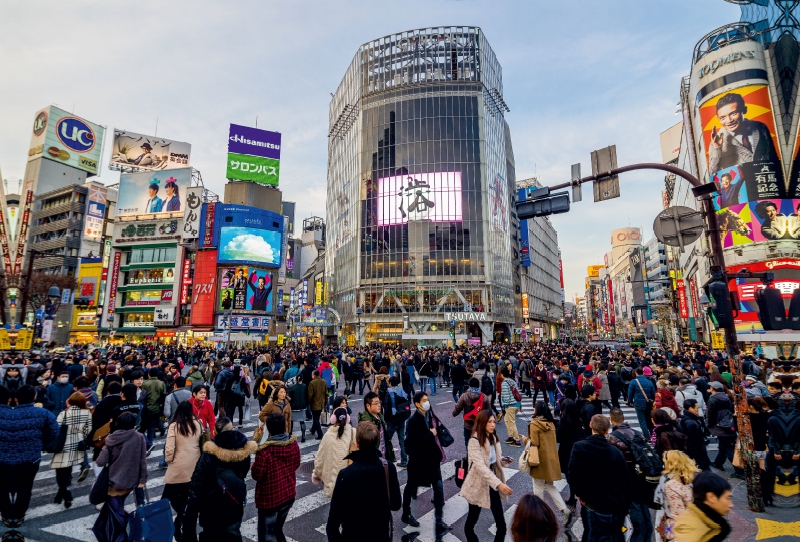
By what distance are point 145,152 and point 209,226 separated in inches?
882

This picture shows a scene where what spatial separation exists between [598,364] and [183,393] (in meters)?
13.8

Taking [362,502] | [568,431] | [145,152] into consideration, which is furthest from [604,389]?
[145,152]

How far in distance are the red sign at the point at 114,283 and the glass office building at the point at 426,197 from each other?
3504cm

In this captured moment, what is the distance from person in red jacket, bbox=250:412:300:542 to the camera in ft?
15.1

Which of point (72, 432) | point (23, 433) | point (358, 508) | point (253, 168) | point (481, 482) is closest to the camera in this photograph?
point (358, 508)

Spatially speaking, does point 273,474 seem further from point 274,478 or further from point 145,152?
point 145,152

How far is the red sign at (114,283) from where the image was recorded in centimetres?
6544

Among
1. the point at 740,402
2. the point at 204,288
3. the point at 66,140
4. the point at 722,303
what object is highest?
the point at 66,140

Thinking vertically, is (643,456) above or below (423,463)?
above

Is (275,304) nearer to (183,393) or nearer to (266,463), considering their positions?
(183,393)

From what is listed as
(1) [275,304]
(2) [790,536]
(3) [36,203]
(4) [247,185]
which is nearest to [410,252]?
(1) [275,304]

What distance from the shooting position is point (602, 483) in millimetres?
4438

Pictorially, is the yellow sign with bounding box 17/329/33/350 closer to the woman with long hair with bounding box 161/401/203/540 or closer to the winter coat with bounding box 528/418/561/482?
the woman with long hair with bounding box 161/401/203/540

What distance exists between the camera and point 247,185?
7194 centimetres
